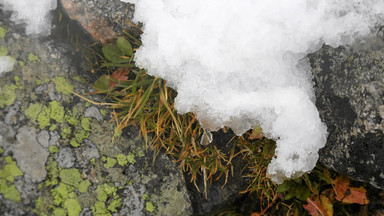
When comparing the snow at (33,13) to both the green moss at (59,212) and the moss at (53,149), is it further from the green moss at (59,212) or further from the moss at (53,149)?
the green moss at (59,212)

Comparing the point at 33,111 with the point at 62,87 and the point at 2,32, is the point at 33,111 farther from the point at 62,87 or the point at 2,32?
the point at 2,32

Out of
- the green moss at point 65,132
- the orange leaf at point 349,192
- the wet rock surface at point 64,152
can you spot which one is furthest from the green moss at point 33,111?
the orange leaf at point 349,192


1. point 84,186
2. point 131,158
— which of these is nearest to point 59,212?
point 84,186

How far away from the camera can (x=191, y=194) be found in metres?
2.72

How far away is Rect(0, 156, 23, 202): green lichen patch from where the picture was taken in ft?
6.58

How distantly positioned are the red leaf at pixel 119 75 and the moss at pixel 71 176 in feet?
2.69

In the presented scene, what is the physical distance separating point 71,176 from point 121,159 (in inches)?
16.7

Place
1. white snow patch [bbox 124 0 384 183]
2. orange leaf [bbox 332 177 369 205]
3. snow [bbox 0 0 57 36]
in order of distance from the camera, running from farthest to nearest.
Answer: orange leaf [bbox 332 177 369 205] < snow [bbox 0 0 57 36] < white snow patch [bbox 124 0 384 183]

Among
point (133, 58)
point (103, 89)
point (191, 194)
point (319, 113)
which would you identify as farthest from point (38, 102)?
point (319, 113)

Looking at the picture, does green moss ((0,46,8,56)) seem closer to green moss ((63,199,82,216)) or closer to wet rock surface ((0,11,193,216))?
wet rock surface ((0,11,193,216))

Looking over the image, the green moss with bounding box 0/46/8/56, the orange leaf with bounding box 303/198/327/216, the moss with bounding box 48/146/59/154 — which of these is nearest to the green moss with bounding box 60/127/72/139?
the moss with bounding box 48/146/59/154

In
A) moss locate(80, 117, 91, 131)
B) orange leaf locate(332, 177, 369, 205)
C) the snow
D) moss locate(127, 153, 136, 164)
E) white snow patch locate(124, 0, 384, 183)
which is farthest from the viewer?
orange leaf locate(332, 177, 369, 205)

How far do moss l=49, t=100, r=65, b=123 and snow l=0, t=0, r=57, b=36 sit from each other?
635 millimetres

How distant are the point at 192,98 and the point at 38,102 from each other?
121cm
